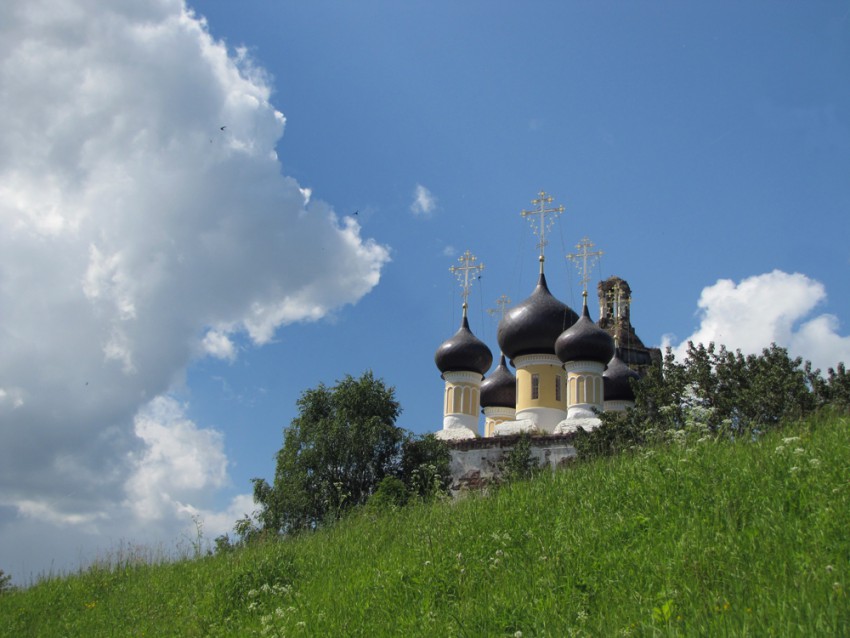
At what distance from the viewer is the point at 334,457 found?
2561 cm

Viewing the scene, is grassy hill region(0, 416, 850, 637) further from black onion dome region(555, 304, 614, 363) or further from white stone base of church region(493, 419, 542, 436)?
black onion dome region(555, 304, 614, 363)

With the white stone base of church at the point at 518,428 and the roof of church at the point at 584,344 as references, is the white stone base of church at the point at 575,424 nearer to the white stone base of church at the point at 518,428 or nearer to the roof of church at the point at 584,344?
the white stone base of church at the point at 518,428

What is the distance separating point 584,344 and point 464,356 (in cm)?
478

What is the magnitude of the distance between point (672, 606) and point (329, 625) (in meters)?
2.85

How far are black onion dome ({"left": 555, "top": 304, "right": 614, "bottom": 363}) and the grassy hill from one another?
19.9 metres

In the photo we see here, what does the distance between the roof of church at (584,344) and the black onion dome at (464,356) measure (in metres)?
3.19

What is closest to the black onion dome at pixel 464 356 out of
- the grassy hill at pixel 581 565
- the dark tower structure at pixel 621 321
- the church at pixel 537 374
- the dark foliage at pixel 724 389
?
the church at pixel 537 374

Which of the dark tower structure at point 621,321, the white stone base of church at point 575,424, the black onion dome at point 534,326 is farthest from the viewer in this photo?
the dark tower structure at point 621,321

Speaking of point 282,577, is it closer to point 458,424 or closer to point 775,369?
point 775,369

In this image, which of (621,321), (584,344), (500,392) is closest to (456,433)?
(500,392)

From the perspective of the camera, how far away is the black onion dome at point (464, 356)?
32094mm

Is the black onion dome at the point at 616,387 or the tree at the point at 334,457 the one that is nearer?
the tree at the point at 334,457

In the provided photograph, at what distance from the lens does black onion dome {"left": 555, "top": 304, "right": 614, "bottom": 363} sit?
29531 millimetres

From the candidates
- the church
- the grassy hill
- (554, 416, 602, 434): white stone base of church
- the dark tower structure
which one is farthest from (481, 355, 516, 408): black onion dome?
the grassy hill
